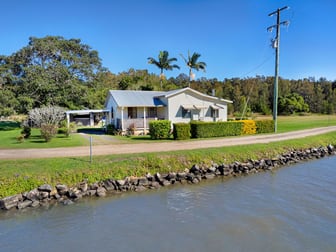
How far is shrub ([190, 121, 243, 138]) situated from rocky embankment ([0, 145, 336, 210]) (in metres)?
6.03

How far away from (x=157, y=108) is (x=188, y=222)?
56.8 feet

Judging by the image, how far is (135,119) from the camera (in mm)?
21953

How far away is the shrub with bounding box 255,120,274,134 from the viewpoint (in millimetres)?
21656

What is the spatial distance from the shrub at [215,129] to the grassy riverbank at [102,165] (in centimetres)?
476

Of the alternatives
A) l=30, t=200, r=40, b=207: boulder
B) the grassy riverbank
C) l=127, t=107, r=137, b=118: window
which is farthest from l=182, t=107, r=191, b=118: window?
l=30, t=200, r=40, b=207: boulder

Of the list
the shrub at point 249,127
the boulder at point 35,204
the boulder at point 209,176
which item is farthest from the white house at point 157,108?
the boulder at point 35,204

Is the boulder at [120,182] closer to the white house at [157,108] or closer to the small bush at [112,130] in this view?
Result: the white house at [157,108]

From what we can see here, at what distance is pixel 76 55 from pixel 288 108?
49.4 meters

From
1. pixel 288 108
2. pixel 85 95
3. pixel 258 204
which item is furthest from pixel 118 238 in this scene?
pixel 288 108

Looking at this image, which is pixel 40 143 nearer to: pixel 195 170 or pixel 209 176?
pixel 195 170

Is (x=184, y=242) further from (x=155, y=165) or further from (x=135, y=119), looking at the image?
(x=135, y=119)

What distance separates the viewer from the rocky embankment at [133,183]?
8156mm

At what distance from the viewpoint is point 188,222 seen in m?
6.95

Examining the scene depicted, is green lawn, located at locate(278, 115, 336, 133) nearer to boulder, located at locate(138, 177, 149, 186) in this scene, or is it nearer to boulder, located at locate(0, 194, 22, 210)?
boulder, located at locate(138, 177, 149, 186)
